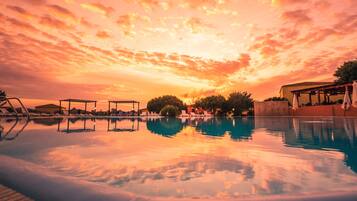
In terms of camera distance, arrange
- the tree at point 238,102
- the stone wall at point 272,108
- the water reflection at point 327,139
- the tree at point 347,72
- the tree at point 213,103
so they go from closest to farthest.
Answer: the water reflection at point 327,139, the stone wall at point 272,108, the tree at point 347,72, the tree at point 238,102, the tree at point 213,103

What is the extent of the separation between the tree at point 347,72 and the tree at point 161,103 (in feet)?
111

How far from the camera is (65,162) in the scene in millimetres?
4234

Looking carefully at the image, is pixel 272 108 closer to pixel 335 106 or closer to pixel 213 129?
pixel 335 106

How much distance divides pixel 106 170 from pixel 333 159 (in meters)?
4.65

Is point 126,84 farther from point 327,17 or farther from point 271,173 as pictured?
point 271,173

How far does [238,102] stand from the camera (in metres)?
37.2

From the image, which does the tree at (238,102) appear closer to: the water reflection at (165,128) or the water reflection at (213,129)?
the water reflection at (213,129)

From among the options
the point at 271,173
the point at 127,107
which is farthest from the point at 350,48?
the point at 127,107

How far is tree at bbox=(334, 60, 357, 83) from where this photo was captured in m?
28.9

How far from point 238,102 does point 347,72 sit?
15923mm

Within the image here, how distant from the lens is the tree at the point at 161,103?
2096 inches

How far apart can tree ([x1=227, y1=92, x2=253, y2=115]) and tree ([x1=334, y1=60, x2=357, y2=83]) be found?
536 inches

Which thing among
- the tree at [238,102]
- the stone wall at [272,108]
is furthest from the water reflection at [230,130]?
the tree at [238,102]

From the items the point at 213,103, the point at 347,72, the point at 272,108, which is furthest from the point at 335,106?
the point at 213,103
